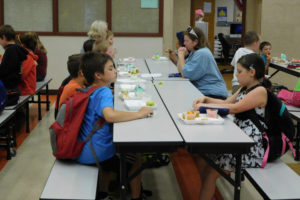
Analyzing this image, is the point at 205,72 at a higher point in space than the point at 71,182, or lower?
higher

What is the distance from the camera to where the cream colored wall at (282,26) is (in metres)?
8.52

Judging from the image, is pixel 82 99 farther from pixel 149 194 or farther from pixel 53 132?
pixel 149 194

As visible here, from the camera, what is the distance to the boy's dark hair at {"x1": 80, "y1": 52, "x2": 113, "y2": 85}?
3.16 metres

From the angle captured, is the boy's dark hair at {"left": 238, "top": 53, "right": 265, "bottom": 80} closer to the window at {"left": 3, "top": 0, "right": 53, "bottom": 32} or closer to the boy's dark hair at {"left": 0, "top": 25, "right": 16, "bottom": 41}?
the boy's dark hair at {"left": 0, "top": 25, "right": 16, "bottom": 41}

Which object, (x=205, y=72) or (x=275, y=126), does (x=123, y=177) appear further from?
(x=205, y=72)

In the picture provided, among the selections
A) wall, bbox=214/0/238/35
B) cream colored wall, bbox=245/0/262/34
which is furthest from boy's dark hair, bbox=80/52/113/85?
wall, bbox=214/0/238/35

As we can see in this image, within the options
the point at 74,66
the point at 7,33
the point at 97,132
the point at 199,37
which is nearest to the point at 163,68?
the point at 199,37

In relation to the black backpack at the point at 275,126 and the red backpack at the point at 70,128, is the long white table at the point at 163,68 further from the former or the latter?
the red backpack at the point at 70,128

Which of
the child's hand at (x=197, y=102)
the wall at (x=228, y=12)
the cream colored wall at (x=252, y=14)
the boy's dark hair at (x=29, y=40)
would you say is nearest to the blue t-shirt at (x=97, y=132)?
the child's hand at (x=197, y=102)

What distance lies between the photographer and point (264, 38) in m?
8.65

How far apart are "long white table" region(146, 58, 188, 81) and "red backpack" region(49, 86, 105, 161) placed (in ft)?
6.34

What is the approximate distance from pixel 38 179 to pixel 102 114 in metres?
1.60

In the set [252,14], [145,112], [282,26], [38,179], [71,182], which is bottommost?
[38,179]

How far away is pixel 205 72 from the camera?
4605 millimetres
